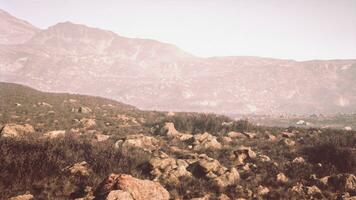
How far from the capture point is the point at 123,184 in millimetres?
7582

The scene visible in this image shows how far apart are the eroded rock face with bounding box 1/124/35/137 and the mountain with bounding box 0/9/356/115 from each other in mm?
72549

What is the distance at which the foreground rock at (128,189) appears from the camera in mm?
7168

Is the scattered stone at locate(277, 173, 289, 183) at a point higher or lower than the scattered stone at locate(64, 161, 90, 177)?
lower

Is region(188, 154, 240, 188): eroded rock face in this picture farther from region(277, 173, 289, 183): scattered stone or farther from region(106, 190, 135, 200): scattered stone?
region(106, 190, 135, 200): scattered stone

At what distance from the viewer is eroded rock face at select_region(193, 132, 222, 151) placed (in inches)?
609

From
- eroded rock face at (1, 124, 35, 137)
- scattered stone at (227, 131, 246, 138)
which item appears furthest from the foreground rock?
scattered stone at (227, 131, 246, 138)

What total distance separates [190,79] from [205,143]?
108m

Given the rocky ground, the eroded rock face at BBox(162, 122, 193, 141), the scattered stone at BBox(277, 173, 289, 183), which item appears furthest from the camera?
the eroded rock face at BBox(162, 122, 193, 141)

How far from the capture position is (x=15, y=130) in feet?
49.5

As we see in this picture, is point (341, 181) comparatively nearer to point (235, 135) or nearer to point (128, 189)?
point (128, 189)

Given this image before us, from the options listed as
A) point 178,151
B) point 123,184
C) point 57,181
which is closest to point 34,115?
point 178,151

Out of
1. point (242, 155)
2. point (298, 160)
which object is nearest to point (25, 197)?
point (242, 155)

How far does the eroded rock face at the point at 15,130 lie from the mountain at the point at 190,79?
238 ft

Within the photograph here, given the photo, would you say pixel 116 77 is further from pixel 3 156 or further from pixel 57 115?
pixel 3 156
